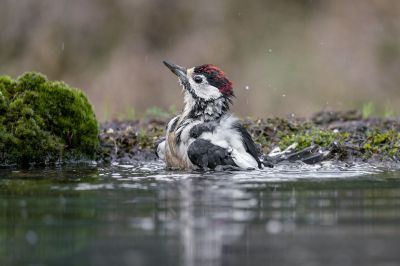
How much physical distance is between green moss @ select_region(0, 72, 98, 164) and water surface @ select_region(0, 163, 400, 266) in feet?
3.90

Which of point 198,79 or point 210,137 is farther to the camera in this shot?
point 198,79

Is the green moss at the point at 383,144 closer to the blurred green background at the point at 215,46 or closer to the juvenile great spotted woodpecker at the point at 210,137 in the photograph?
the juvenile great spotted woodpecker at the point at 210,137

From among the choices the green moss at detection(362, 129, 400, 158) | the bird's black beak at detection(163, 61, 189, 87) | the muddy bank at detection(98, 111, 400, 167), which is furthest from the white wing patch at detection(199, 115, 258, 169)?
the green moss at detection(362, 129, 400, 158)

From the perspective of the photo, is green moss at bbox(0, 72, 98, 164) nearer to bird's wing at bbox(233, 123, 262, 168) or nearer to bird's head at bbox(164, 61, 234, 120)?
bird's head at bbox(164, 61, 234, 120)

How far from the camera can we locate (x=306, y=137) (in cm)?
1148

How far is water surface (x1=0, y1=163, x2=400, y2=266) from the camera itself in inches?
218

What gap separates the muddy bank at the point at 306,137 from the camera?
11039mm

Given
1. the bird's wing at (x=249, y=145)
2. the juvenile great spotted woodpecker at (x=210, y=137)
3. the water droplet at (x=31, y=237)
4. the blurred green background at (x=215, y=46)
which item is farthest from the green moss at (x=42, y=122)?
the blurred green background at (x=215, y=46)

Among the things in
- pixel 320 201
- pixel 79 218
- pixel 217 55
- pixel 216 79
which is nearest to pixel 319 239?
pixel 320 201

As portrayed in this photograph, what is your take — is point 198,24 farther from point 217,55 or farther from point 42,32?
point 42,32

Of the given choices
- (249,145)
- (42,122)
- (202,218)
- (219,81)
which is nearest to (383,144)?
(249,145)

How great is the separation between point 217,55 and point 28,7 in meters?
5.06

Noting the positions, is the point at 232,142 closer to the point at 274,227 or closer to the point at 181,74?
the point at 181,74

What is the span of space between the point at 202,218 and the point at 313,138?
506 cm
